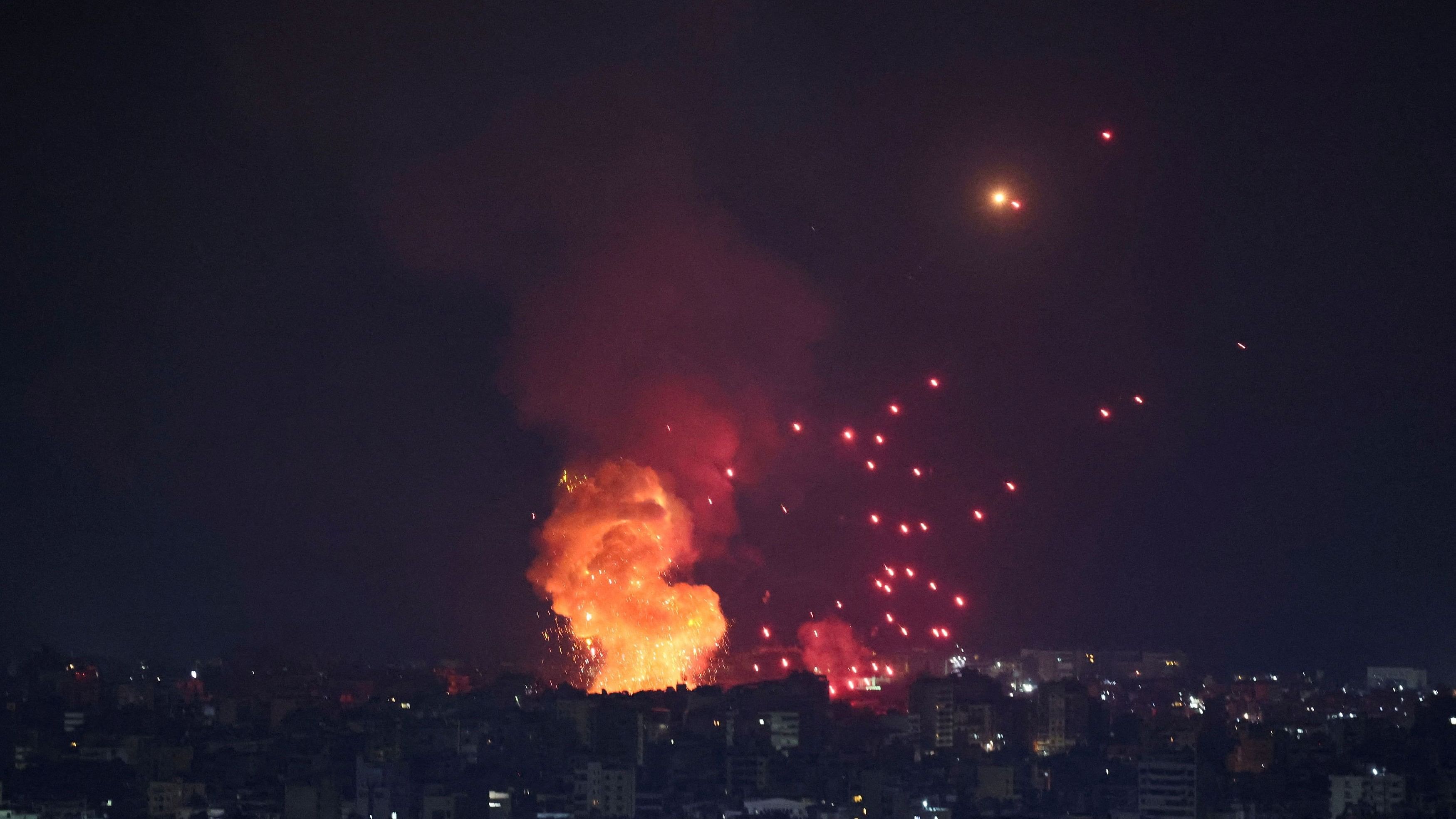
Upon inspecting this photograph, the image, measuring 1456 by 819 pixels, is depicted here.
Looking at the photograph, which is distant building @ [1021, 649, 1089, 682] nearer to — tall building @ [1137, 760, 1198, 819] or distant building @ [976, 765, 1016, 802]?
distant building @ [976, 765, 1016, 802]

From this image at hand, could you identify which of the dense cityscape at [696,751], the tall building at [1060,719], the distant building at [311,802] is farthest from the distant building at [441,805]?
the tall building at [1060,719]

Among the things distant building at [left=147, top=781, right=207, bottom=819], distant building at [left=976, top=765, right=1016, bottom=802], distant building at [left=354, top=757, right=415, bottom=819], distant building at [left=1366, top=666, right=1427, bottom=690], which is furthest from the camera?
distant building at [left=1366, top=666, right=1427, bottom=690]

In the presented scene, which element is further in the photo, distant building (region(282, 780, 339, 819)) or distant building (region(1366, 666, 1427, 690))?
distant building (region(1366, 666, 1427, 690))

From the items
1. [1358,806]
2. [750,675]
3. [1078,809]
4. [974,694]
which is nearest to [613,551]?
[750,675]

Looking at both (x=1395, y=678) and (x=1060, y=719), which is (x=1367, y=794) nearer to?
(x=1060, y=719)

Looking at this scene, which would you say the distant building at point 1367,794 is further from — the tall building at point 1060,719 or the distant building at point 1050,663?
the distant building at point 1050,663

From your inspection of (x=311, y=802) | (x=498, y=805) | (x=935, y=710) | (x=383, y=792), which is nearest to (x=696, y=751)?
(x=498, y=805)

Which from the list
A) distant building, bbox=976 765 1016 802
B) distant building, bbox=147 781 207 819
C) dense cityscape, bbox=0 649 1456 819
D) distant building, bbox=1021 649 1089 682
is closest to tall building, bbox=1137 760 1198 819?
dense cityscape, bbox=0 649 1456 819
